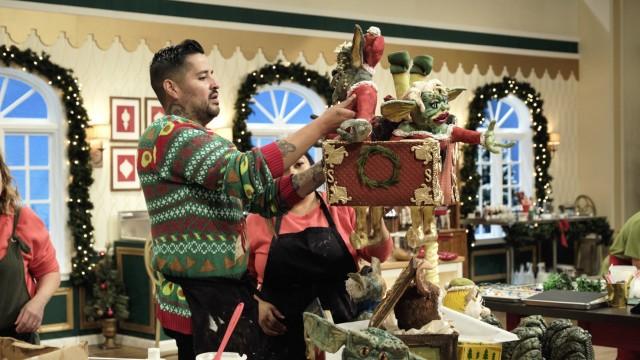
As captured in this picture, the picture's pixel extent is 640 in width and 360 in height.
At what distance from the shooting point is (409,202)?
7.39 ft

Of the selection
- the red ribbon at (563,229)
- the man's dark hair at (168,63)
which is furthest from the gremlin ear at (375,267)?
the red ribbon at (563,229)

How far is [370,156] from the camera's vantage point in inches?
88.9

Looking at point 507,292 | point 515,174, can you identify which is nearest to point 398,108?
point 507,292

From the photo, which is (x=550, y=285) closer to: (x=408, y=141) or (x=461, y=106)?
(x=408, y=141)

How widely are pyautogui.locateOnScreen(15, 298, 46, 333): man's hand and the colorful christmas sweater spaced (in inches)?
38.6

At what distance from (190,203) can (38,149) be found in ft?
23.5

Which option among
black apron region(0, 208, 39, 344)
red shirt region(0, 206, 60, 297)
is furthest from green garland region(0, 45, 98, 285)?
black apron region(0, 208, 39, 344)

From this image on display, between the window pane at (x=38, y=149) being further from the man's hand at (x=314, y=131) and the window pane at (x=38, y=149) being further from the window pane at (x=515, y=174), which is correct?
the man's hand at (x=314, y=131)

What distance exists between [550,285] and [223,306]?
7.53ft

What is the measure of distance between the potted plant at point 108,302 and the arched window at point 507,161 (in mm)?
5529

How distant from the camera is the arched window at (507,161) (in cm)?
1299

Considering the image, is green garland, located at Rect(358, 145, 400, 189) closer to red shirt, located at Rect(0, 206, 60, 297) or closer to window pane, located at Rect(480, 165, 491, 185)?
red shirt, located at Rect(0, 206, 60, 297)

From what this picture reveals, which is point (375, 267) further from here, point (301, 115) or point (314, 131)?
point (301, 115)

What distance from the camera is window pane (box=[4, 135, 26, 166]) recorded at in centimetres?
920
